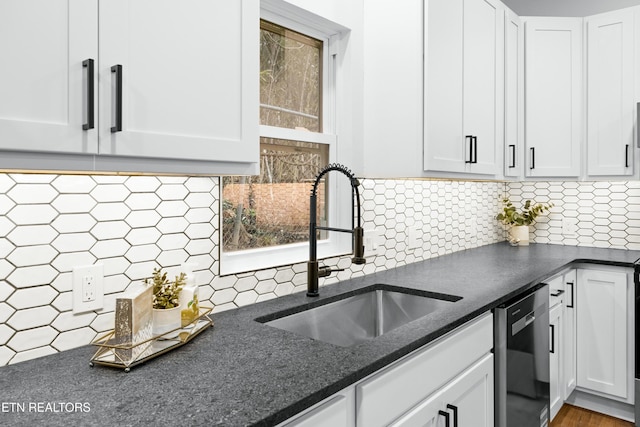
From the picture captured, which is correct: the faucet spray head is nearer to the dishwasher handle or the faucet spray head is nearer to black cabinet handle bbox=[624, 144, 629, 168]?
the dishwasher handle

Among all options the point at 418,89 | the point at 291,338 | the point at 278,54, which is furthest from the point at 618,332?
the point at 278,54

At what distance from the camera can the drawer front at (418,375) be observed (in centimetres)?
113

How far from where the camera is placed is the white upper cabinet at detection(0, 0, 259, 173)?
0.84 m

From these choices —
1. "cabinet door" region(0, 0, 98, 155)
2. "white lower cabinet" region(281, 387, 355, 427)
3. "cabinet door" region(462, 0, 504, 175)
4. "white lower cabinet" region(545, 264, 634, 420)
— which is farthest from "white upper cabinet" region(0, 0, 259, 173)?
"white lower cabinet" region(545, 264, 634, 420)

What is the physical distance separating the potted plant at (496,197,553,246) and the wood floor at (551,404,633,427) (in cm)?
116

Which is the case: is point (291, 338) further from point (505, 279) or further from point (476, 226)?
point (476, 226)

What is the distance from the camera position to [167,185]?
4.63 feet

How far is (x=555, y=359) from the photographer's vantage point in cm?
245

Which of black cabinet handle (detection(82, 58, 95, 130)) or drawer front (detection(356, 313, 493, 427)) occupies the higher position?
black cabinet handle (detection(82, 58, 95, 130))

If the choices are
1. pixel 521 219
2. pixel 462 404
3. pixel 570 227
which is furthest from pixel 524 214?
pixel 462 404

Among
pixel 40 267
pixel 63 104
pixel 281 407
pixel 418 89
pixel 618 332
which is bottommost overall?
pixel 618 332

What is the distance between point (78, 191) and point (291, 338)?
0.71 meters

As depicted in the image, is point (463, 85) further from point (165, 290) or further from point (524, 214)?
point (165, 290)

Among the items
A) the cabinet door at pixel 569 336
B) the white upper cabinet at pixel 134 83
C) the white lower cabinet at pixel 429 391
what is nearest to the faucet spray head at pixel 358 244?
the white lower cabinet at pixel 429 391
